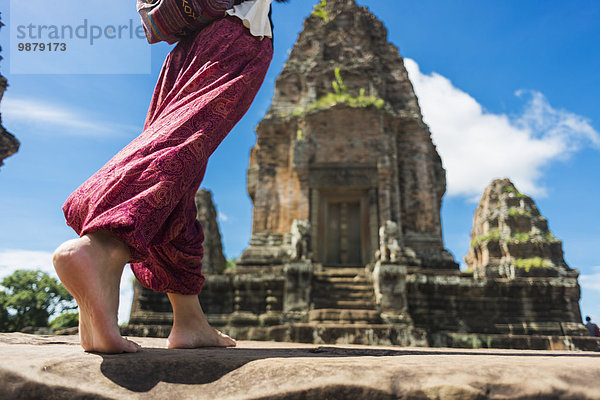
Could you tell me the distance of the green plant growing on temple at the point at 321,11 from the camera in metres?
15.9

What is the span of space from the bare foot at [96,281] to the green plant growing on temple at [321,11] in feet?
51.9

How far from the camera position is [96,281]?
1527mm

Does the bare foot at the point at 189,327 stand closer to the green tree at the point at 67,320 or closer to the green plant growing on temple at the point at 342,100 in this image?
the green plant growing on temple at the point at 342,100

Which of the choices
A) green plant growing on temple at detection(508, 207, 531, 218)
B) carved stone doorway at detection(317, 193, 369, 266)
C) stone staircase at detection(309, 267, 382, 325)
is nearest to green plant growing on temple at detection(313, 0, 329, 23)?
carved stone doorway at detection(317, 193, 369, 266)

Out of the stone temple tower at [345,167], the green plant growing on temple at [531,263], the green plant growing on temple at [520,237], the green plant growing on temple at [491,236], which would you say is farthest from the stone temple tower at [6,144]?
the green plant growing on temple at [491,236]

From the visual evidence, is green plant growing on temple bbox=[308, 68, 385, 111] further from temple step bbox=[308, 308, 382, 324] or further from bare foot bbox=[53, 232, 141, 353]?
bare foot bbox=[53, 232, 141, 353]

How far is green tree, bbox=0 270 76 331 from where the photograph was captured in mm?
14520

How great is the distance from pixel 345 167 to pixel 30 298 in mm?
11992

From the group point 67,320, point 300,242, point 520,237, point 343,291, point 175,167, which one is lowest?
point 67,320

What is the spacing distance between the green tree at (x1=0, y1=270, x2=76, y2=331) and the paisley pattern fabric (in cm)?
1493

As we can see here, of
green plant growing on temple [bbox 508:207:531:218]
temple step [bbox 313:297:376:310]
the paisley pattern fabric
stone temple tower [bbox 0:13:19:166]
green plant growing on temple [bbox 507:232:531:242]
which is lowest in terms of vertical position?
temple step [bbox 313:297:376:310]

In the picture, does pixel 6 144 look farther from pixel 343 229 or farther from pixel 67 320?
pixel 343 229

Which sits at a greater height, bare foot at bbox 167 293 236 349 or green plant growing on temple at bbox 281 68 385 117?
green plant growing on temple at bbox 281 68 385 117

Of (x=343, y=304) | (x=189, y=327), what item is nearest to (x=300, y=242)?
(x=343, y=304)
